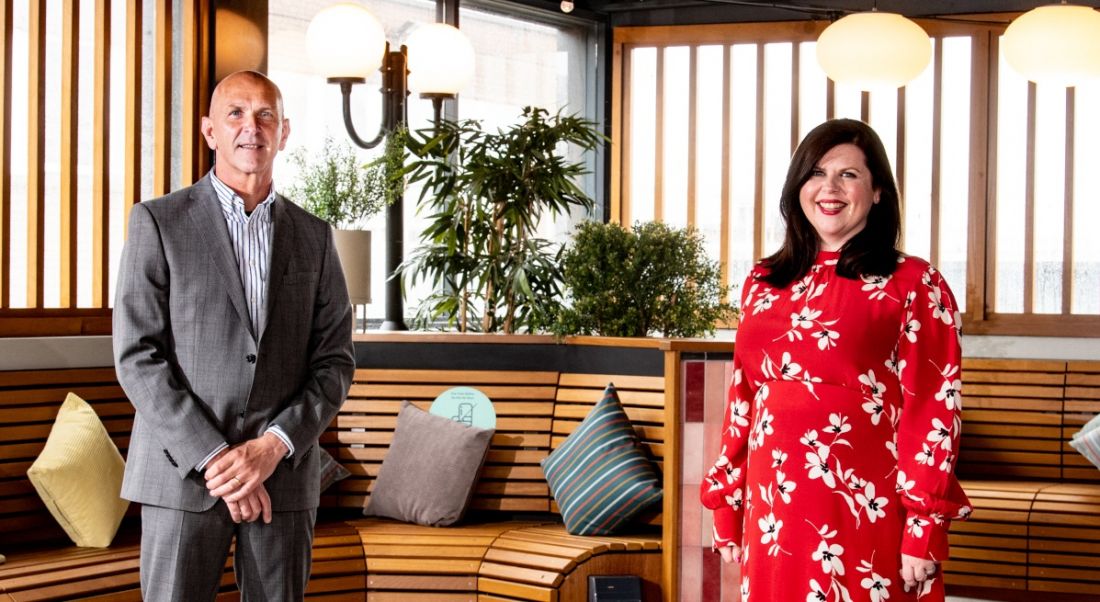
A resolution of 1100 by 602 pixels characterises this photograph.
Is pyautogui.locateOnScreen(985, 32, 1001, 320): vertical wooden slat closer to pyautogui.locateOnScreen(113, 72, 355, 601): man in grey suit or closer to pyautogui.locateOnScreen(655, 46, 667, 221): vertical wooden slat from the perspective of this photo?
pyautogui.locateOnScreen(655, 46, 667, 221): vertical wooden slat

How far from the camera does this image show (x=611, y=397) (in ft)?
14.9

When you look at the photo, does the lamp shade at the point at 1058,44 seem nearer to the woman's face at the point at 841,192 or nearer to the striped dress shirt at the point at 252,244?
the woman's face at the point at 841,192

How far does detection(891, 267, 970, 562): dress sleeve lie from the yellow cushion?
9.16ft

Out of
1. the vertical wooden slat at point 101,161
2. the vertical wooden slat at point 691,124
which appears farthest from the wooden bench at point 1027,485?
the vertical wooden slat at point 101,161

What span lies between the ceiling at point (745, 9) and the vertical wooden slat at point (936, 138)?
248mm

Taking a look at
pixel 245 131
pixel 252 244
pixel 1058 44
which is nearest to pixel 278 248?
pixel 252 244

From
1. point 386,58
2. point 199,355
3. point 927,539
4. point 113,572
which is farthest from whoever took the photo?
point 386,58

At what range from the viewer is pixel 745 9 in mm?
7367

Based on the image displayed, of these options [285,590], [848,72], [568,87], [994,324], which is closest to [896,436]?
[285,590]

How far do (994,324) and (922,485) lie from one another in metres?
4.95

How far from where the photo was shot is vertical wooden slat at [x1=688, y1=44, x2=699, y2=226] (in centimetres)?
748

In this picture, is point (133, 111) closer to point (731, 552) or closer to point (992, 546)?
point (731, 552)

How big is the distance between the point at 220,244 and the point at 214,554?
69 cm

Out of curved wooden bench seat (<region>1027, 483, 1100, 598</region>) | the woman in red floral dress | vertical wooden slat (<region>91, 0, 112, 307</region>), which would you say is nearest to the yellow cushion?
→ vertical wooden slat (<region>91, 0, 112, 307</region>)
